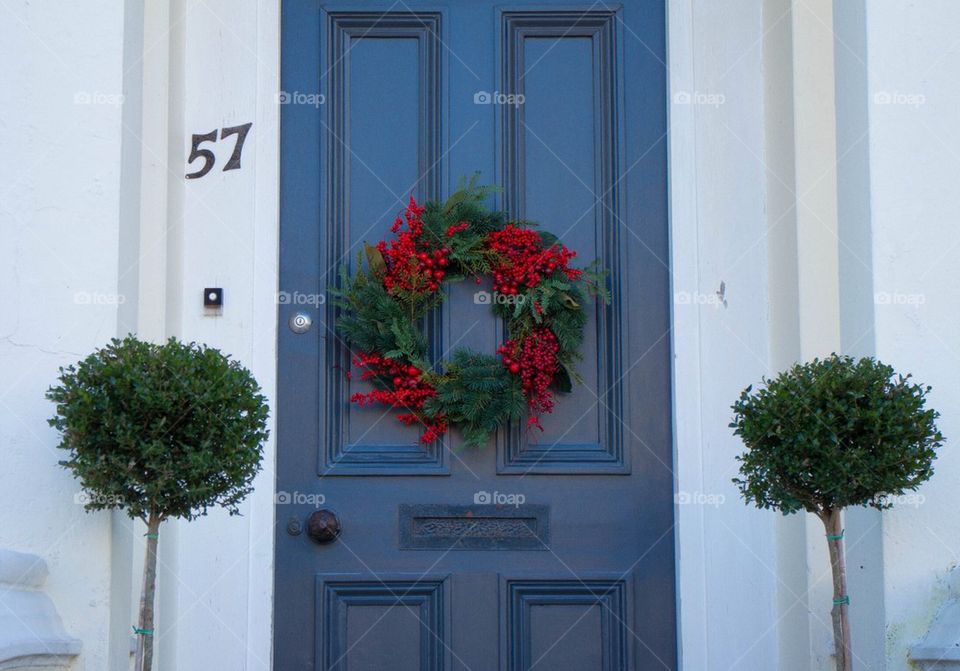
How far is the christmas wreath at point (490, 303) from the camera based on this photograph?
4.22 meters

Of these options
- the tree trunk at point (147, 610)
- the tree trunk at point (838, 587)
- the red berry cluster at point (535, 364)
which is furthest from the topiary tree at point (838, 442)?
the tree trunk at point (147, 610)

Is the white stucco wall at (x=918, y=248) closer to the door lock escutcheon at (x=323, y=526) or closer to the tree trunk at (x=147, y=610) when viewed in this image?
the door lock escutcheon at (x=323, y=526)

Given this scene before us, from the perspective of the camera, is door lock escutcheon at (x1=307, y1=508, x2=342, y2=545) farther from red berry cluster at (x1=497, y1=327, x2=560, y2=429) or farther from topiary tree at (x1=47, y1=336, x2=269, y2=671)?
topiary tree at (x1=47, y1=336, x2=269, y2=671)

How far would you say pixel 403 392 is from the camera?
4.24 m

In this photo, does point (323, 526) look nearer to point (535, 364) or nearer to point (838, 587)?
point (535, 364)

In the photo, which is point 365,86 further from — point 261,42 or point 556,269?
point 556,269

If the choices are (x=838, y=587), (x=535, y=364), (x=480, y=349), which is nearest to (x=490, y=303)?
(x=480, y=349)

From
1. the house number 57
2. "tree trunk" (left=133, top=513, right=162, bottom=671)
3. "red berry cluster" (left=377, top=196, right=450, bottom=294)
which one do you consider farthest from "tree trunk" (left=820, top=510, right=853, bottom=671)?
the house number 57

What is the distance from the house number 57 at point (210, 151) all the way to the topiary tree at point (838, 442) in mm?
1993

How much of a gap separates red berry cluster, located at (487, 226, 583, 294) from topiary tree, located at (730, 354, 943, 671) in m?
1.03

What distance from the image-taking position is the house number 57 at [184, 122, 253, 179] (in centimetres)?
439

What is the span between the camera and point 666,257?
14.5ft

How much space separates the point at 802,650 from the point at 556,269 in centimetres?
145

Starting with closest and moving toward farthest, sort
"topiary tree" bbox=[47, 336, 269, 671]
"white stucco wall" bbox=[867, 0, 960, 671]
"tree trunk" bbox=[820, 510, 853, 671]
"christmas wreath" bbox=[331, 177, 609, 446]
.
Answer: "topiary tree" bbox=[47, 336, 269, 671]
"tree trunk" bbox=[820, 510, 853, 671]
"white stucco wall" bbox=[867, 0, 960, 671]
"christmas wreath" bbox=[331, 177, 609, 446]
